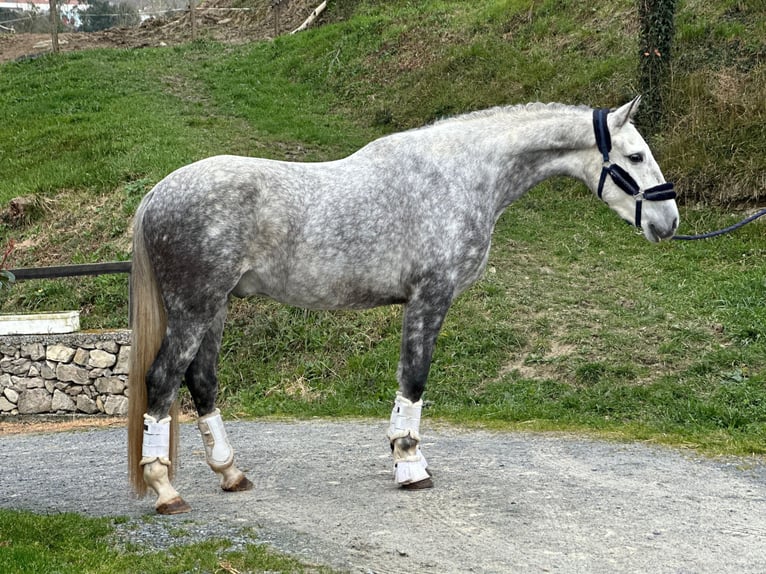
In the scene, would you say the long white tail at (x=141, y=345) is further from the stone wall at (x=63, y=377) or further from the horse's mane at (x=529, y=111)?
the stone wall at (x=63, y=377)

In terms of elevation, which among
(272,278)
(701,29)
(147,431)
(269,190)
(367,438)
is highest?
(701,29)

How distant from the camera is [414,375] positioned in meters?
5.61

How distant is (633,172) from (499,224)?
7.78 metres

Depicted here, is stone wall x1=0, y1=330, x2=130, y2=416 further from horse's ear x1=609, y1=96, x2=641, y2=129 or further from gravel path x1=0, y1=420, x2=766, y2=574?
horse's ear x1=609, y1=96, x2=641, y2=129

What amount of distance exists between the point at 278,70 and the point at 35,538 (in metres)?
20.2

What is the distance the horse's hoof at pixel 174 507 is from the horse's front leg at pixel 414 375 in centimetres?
134

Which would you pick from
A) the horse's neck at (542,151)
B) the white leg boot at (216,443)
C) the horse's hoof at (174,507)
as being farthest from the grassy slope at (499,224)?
the horse's hoof at (174,507)

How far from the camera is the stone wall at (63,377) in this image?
10.5 meters

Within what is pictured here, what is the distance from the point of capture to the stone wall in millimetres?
10477

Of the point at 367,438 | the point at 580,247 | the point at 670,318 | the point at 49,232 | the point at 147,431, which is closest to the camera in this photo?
the point at 147,431

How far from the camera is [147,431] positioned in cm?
526

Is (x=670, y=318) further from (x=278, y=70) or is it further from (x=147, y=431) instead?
(x=278, y=70)

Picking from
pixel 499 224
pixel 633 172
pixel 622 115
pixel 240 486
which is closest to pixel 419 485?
pixel 240 486

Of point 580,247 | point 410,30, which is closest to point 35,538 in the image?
point 580,247
